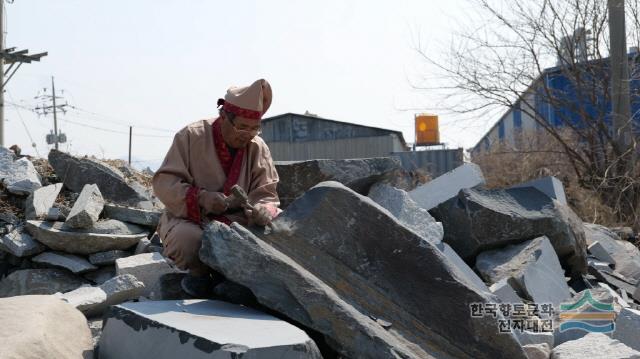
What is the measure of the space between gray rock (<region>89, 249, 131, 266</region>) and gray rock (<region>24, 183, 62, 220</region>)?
1.95 feet

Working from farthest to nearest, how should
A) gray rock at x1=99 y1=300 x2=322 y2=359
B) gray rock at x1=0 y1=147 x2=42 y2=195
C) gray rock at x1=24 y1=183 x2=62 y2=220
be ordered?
1. gray rock at x1=0 y1=147 x2=42 y2=195
2. gray rock at x1=24 y1=183 x2=62 y2=220
3. gray rock at x1=99 y1=300 x2=322 y2=359

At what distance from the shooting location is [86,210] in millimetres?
5109

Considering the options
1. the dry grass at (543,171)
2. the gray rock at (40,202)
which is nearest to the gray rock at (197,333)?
the gray rock at (40,202)

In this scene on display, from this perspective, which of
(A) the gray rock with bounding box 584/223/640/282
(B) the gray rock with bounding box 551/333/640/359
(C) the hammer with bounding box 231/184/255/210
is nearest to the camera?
(B) the gray rock with bounding box 551/333/640/359

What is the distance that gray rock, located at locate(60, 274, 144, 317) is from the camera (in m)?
3.66

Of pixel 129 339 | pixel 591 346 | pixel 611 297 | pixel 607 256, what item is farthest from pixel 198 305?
→ pixel 607 256

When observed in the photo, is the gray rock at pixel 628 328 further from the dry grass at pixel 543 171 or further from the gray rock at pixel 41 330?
the dry grass at pixel 543 171

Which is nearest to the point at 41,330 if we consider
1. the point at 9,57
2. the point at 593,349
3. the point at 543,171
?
the point at 593,349

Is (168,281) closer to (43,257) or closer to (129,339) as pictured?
(129,339)

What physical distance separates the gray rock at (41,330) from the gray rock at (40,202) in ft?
9.28

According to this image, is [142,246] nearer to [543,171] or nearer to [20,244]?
[20,244]

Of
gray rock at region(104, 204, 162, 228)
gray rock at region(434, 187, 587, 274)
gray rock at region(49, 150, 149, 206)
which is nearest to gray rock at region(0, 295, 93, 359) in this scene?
gray rock at region(104, 204, 162, 228)

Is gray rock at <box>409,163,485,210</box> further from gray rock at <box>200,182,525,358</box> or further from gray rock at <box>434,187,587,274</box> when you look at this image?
gray rock at <box>200,182,525,358</box>

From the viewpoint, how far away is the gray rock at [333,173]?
16.3ft
